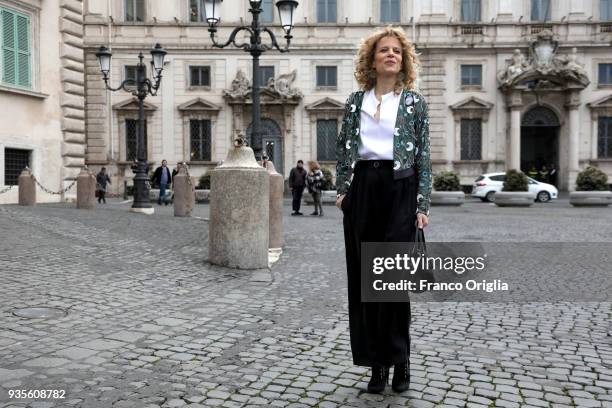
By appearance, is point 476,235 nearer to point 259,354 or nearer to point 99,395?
point 259,354

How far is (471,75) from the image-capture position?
34188mm

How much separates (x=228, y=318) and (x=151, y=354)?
124cm

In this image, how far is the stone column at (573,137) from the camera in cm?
3319

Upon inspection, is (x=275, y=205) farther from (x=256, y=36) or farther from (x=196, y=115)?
(x=196, y=115)

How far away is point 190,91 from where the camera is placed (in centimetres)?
3406

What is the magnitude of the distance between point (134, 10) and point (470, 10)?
17.9m

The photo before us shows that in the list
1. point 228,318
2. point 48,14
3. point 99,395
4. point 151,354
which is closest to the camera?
point 99,395

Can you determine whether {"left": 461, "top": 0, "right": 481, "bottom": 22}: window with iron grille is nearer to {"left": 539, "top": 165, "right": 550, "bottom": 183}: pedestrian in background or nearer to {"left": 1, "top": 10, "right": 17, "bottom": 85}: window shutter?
{"left": 539, "top": 165, "right": 550, "bottom": 183}: pedestrian in background

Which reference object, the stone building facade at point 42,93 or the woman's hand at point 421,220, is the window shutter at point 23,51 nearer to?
the stone building facade at point 42,93

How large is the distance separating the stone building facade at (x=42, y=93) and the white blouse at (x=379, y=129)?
1704 centimetres

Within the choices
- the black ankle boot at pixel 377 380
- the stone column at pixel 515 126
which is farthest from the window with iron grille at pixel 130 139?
the black ankle boot at pixel 377 380

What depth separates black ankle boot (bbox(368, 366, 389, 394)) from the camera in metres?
3.84

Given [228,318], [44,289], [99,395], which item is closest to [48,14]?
[44,289]

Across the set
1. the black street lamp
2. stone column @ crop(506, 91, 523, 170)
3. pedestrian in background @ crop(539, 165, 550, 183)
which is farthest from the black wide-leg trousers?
pedestrian in background @ crop(539, 165, 550, 183)
